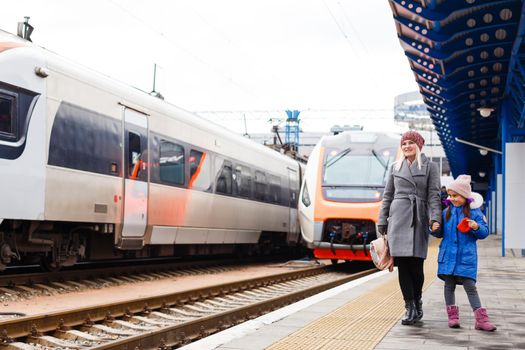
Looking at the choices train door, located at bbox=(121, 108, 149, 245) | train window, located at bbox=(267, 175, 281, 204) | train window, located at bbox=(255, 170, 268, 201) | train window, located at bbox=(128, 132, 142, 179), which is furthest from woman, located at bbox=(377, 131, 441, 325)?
train window, located at bbox=(267, 175, 281, 204)

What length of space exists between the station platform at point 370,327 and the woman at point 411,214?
1.09 ft

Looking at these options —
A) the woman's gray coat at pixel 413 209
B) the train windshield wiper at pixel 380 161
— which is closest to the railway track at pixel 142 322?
the woman's gray coat at pixel 413 209

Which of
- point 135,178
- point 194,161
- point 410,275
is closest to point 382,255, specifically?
point 410,275

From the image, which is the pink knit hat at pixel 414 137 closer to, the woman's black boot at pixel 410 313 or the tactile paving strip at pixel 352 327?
the woman's black boot at pixel 410 313

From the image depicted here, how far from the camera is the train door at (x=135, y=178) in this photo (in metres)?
Answer: 11.8

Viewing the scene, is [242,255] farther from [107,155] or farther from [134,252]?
[107,155]

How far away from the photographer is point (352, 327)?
Answer: 6047 mm

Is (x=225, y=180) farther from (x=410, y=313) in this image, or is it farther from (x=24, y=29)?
(x=410, y=313)

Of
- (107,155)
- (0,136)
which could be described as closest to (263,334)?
(0,136)

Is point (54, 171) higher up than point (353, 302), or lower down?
higher up

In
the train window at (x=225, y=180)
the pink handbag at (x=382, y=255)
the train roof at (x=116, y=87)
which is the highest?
the train roof at (x=116, y=87)

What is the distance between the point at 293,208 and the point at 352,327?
16940 mm

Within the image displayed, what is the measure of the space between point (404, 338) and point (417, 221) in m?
1.13

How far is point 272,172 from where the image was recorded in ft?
67.8
